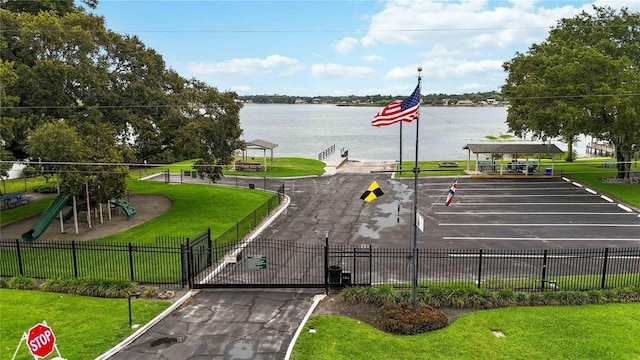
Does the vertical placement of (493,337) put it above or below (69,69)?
Result: below

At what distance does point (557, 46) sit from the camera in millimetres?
39000

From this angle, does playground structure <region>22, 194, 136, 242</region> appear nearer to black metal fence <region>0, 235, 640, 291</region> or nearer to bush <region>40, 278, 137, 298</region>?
black metal fence <region>0, 235, 640, 291</region>

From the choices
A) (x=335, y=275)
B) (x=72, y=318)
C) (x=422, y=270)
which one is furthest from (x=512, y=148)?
(x=72, y=318)

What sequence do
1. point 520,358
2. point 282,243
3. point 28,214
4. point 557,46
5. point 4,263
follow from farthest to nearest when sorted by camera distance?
point 557,46, point 28,214, point 282,243, point 4,263, point 520,358

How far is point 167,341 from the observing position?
1248 centimetres

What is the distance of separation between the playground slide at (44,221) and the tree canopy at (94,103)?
1.92 m

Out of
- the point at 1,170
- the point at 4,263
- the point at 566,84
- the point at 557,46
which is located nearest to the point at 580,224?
the point at 566,84

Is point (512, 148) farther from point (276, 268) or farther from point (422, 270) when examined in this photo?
point (276, 268)

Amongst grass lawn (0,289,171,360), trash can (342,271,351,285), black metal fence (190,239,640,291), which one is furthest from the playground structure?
trash can (342,271,351,285)

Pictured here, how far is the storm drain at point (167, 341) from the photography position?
40.4 feet

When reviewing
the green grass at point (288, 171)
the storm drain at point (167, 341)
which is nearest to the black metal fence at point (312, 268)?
the storm drain at point (167, 341)

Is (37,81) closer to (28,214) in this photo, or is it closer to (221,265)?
(28,214)

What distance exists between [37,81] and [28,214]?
785 cm

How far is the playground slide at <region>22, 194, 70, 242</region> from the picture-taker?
70.3 ft
